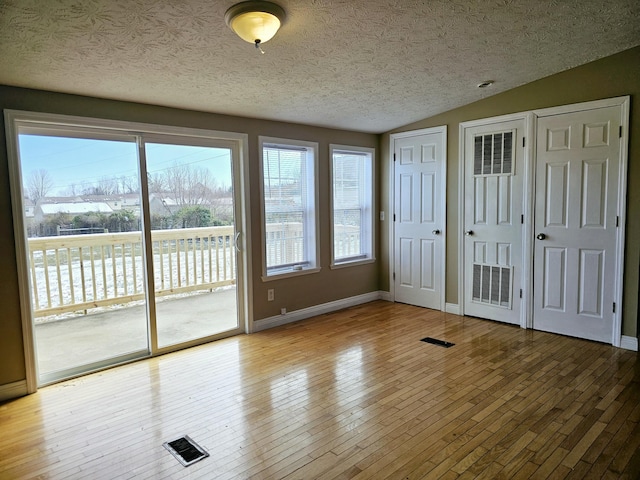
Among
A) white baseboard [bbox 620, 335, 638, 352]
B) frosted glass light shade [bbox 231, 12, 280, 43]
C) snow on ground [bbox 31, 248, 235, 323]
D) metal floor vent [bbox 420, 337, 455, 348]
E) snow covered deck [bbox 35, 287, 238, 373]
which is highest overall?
frosted glass light shade [bbox 231, 12, 280, 43]

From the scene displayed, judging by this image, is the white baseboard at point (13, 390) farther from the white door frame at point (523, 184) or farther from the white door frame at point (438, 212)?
the white door frame at point (523, 184)

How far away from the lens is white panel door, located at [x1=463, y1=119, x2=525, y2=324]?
4266 millimetres

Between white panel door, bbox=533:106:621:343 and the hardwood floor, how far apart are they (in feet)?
0.93

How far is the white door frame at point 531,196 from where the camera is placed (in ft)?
11.8

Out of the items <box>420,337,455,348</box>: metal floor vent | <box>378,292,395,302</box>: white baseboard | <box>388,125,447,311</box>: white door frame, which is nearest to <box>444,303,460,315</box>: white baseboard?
<box>388,125,447,311</box>: white door frame

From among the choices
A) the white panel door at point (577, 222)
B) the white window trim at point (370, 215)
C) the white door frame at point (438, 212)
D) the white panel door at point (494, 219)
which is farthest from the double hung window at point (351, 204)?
the white panel door at point (577, 222)

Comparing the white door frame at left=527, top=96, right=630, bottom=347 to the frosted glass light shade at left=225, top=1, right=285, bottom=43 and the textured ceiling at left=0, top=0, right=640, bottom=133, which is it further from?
the frosted glass light shade at left=225, top=1, right=285, bottom=43

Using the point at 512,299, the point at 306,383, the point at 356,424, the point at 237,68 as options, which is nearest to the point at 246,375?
the point at 306,383

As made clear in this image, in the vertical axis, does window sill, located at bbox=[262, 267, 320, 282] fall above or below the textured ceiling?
below

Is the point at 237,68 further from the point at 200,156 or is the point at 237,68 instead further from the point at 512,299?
the point at 512,299

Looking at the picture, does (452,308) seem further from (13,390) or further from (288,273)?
(13,390)

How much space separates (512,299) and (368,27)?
10.5ft

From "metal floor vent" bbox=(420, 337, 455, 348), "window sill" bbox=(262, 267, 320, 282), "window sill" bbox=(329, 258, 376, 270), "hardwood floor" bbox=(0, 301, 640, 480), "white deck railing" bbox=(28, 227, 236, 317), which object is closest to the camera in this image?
"hardwood floor" bbox=(0, 301, 640, 480)

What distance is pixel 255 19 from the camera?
7.20ft
